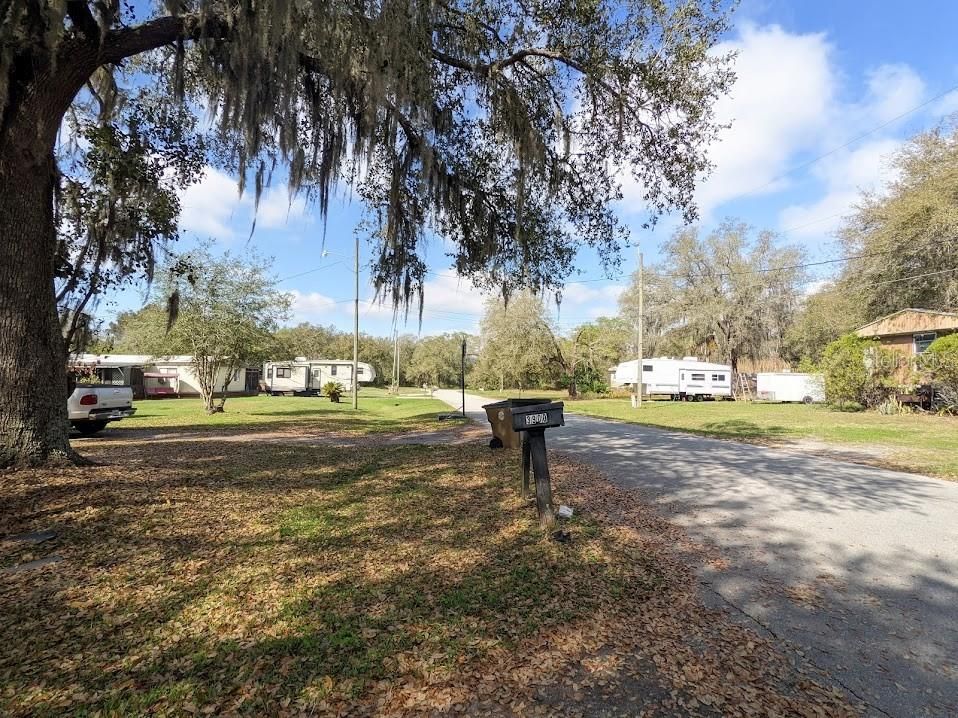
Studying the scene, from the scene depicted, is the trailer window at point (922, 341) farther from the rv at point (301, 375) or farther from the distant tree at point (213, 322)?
the rv at point (301, 375)

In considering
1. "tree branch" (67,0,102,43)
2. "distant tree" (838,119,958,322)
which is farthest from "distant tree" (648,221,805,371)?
"tree branch" (67,0,102,43)

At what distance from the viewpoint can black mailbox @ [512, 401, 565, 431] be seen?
3.89m

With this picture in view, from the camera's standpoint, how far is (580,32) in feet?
20.8

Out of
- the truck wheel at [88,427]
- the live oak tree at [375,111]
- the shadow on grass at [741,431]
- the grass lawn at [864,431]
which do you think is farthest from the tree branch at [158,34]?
the shadow on grass at [741,431]

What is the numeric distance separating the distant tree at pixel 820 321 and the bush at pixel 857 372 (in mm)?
2266

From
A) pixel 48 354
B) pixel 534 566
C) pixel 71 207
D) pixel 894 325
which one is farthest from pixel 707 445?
pixel 894 325

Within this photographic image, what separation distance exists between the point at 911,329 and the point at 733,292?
42.4ft

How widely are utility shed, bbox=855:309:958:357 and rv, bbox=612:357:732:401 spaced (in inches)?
392

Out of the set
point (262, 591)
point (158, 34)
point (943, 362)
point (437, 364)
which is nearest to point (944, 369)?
point (943, 362)

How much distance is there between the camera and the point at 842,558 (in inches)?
138

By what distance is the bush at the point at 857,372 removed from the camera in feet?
52.4

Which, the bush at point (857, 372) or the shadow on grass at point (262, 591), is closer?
the shadow on grass at point (262, 591)

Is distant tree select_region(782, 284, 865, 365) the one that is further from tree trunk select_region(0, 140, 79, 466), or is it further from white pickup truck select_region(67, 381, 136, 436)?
white pickup truck select_region(67, 381, 136, 436)

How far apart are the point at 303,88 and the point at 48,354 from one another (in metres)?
4.12
